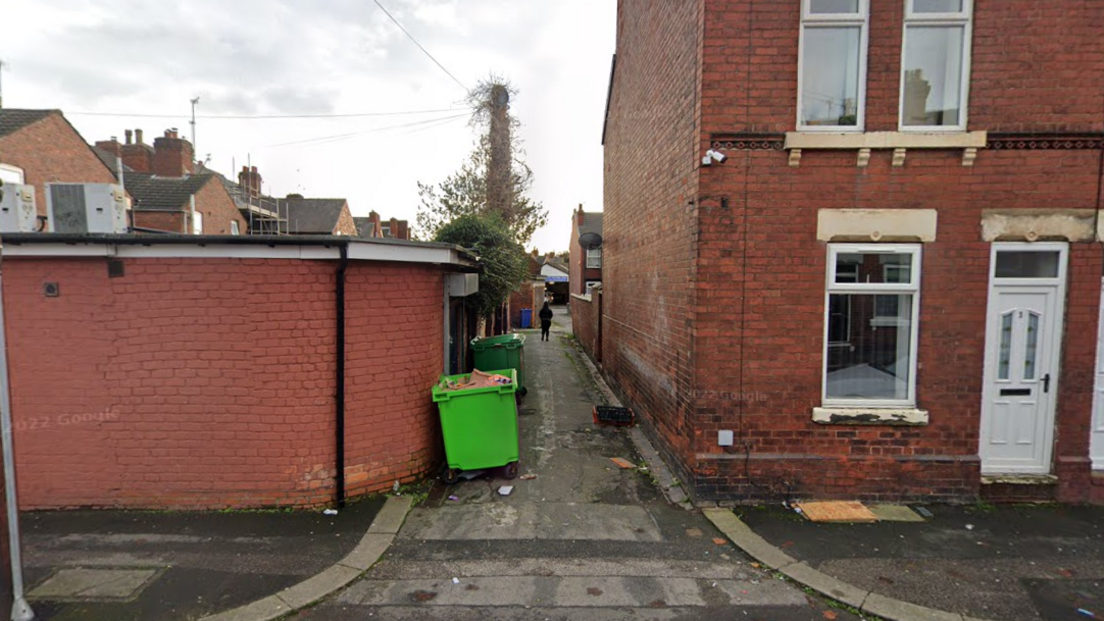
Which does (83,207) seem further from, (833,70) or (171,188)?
(171,188)

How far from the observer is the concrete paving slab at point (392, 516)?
4836mm

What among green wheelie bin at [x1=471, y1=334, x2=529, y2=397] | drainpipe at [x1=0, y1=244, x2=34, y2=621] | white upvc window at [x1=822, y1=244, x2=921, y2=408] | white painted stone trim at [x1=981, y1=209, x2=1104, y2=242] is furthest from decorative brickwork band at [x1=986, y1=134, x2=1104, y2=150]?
drainpipe at [x1=0, y1=244, x2=34, y2=621]

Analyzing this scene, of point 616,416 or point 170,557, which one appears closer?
point 170,557

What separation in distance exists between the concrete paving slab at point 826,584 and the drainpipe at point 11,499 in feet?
18.1

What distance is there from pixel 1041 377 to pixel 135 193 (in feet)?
98.4

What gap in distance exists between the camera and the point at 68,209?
5.12m

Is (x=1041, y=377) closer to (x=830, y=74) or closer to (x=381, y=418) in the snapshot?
(x=830, y=74)

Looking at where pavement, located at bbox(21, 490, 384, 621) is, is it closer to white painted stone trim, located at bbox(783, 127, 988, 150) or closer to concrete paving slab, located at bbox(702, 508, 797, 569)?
concrete paving slab, located at bbox(702, 508, 797, 569)

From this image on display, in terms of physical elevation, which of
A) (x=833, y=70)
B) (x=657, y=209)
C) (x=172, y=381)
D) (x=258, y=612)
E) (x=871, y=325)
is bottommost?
(x=258, y=612)

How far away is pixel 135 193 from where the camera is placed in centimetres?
2280

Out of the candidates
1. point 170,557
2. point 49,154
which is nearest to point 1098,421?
point 170,557

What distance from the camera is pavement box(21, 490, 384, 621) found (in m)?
3.73

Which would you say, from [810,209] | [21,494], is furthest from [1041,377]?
[21,494]

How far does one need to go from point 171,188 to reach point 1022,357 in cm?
2918
